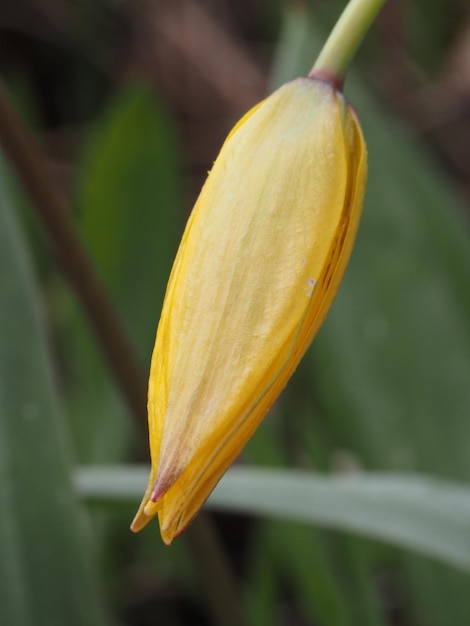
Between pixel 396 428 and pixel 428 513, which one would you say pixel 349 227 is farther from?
pixel 396 428

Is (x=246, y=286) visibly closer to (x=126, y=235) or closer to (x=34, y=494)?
(x=34, y=494)

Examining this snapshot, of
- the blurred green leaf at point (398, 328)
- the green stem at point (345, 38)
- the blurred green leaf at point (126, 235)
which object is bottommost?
the blurred green leaf at point (126, 235)

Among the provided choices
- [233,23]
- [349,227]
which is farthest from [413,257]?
[233,23]

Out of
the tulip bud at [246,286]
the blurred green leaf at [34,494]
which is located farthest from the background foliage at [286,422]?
the tulip bud at [246,286]

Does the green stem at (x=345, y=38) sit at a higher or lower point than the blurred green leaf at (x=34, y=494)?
higher

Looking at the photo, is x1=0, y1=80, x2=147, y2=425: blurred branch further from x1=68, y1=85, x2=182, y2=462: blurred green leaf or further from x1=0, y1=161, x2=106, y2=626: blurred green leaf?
x1=68, y1=85, x2=182, y2=462: blurred green leaf

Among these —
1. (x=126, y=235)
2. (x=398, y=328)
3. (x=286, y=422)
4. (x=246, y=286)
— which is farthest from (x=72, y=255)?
(x=286, y=422)

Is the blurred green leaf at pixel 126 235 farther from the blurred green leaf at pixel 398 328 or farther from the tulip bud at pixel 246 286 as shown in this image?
the tulip bud at pixel 246 286
